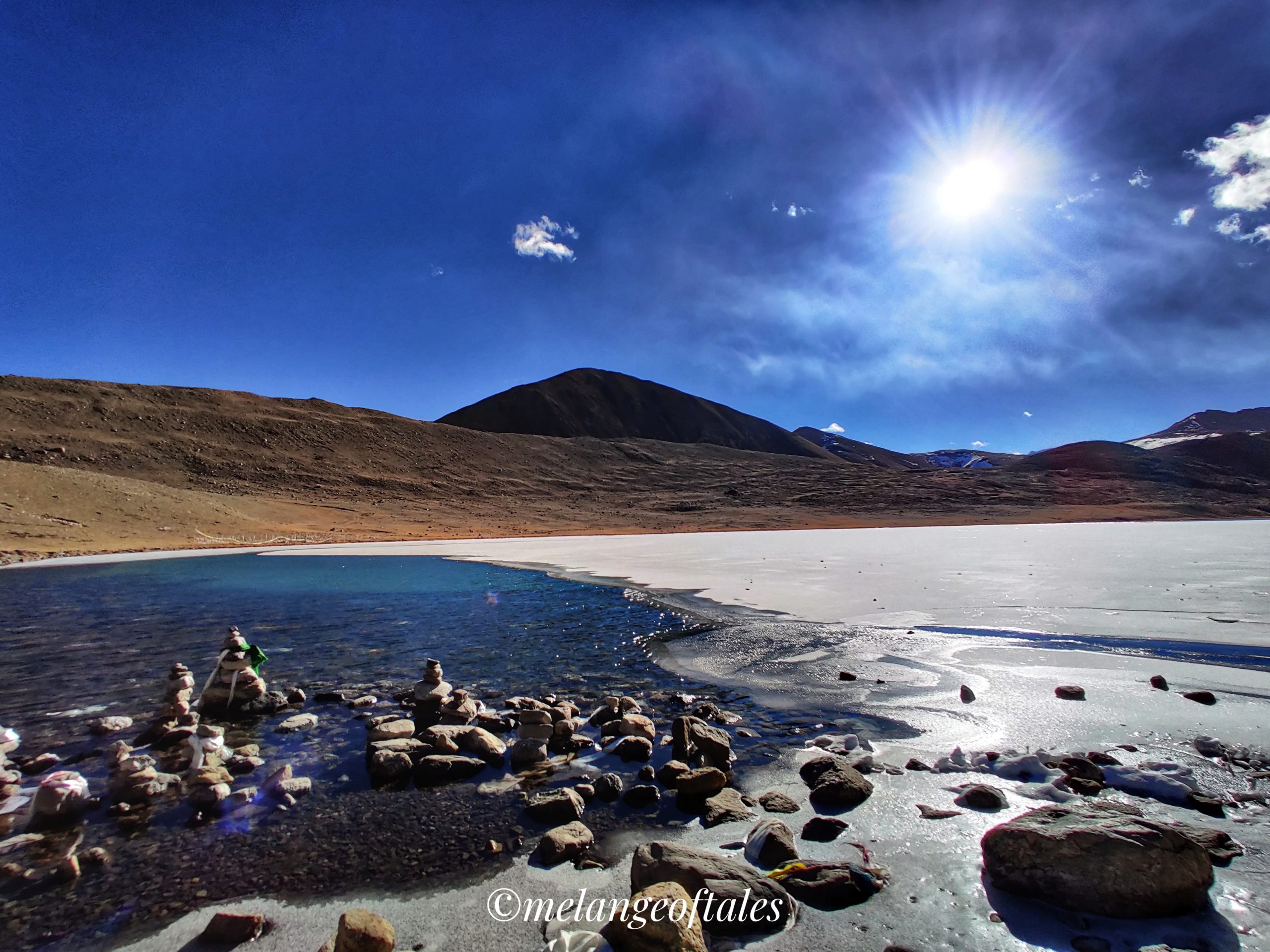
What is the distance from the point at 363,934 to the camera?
11.1 ft

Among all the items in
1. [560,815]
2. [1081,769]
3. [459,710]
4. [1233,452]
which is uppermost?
[1233,452]

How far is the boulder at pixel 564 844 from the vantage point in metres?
4.58

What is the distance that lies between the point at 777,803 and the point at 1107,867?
2400 mm

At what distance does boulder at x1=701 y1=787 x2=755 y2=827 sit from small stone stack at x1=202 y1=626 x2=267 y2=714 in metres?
6.78

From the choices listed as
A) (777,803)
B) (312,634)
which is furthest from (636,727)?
(312,634)

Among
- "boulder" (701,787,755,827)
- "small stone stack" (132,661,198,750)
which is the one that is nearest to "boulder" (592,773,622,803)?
"boulder" (701,787,755,827)

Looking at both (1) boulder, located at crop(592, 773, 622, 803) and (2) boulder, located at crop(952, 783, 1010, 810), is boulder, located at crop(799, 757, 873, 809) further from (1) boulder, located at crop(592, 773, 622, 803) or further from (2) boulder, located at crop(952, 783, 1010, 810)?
(1) boulder, located at crop(592, 773, 622, 803)

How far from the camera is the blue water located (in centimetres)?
966

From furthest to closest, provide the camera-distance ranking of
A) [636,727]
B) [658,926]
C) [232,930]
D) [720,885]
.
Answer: [636,727] < [720,885] < [232,930] < [658,926]

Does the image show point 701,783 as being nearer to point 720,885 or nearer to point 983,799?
point 720,885

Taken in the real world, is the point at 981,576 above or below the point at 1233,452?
below

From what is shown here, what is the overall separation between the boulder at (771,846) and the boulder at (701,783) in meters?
0.95

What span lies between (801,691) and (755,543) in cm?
3020

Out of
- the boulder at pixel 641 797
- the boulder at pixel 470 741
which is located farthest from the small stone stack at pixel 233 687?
the boulder at pixel 641 797
